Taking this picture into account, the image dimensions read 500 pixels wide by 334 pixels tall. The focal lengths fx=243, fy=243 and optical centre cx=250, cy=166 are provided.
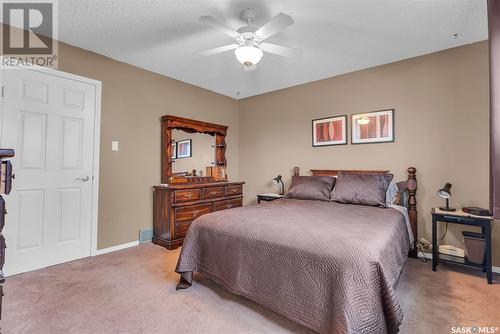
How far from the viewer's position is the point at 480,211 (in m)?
2.38

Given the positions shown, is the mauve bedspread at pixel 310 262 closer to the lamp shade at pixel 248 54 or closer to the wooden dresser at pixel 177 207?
the wooden dresser at pixel 177 207

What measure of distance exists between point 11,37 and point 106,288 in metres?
2.68

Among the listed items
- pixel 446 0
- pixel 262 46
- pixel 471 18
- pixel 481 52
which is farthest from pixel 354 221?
pixel 481 52

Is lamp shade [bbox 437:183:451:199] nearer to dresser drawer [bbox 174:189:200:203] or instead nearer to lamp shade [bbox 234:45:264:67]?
lamp shade [bbox 234:45:264:67]

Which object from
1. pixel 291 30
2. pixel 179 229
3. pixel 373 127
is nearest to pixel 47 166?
pixel 179 229

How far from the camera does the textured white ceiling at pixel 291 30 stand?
7.08ft

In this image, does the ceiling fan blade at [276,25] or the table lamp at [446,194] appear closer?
the ceiling fan blade at [276,25]

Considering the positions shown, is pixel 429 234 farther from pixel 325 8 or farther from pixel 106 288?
pixel 106 288

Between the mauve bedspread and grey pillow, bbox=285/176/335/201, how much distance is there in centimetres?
85

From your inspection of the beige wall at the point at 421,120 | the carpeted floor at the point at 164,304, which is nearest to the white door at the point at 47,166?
the carpeted floor at the point at 164,304

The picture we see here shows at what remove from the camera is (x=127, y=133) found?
10.9 ft

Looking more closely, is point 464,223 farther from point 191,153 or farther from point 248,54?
point 191,153

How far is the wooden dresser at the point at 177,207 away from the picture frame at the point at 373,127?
2246 mm

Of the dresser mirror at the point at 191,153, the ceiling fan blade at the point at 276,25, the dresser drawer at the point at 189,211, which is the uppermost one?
the ceiling fan blade at the point at 276,25
